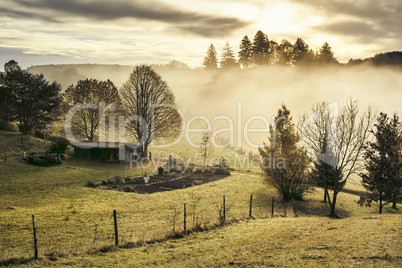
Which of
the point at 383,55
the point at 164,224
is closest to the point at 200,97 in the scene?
the point at 383,55

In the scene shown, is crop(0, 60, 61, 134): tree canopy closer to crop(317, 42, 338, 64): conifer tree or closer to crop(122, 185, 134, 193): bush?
crop(122, 185, 134, 193): bush

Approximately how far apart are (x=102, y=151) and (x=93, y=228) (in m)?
28.1

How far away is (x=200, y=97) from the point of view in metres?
143

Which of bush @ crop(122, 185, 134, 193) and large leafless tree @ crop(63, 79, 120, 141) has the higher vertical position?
large leafless tree @ crop(63, 79, 120, 141)

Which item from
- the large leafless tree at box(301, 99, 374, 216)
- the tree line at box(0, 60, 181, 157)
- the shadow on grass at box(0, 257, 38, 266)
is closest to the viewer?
→ the shadow on grass at box(0, 257, 38, 266)

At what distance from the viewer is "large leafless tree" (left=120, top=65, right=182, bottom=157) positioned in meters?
47.9

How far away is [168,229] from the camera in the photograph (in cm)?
1720

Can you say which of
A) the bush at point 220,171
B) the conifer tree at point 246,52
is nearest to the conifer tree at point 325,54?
the conifer tree at point 246,52

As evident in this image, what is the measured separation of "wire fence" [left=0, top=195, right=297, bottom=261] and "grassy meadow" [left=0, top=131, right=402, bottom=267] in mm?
57

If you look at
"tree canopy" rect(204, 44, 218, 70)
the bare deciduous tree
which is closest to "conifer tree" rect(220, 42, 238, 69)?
"tree canopy" rect(204, 44, 218, 70)

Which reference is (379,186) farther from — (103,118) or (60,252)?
(103,118)

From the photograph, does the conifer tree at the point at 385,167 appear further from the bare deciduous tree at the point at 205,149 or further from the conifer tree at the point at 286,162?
the bare deciduous tree at the point at 205,149

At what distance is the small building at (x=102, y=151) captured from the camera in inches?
1716

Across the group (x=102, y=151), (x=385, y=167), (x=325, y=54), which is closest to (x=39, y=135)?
(x=102, y=151)
